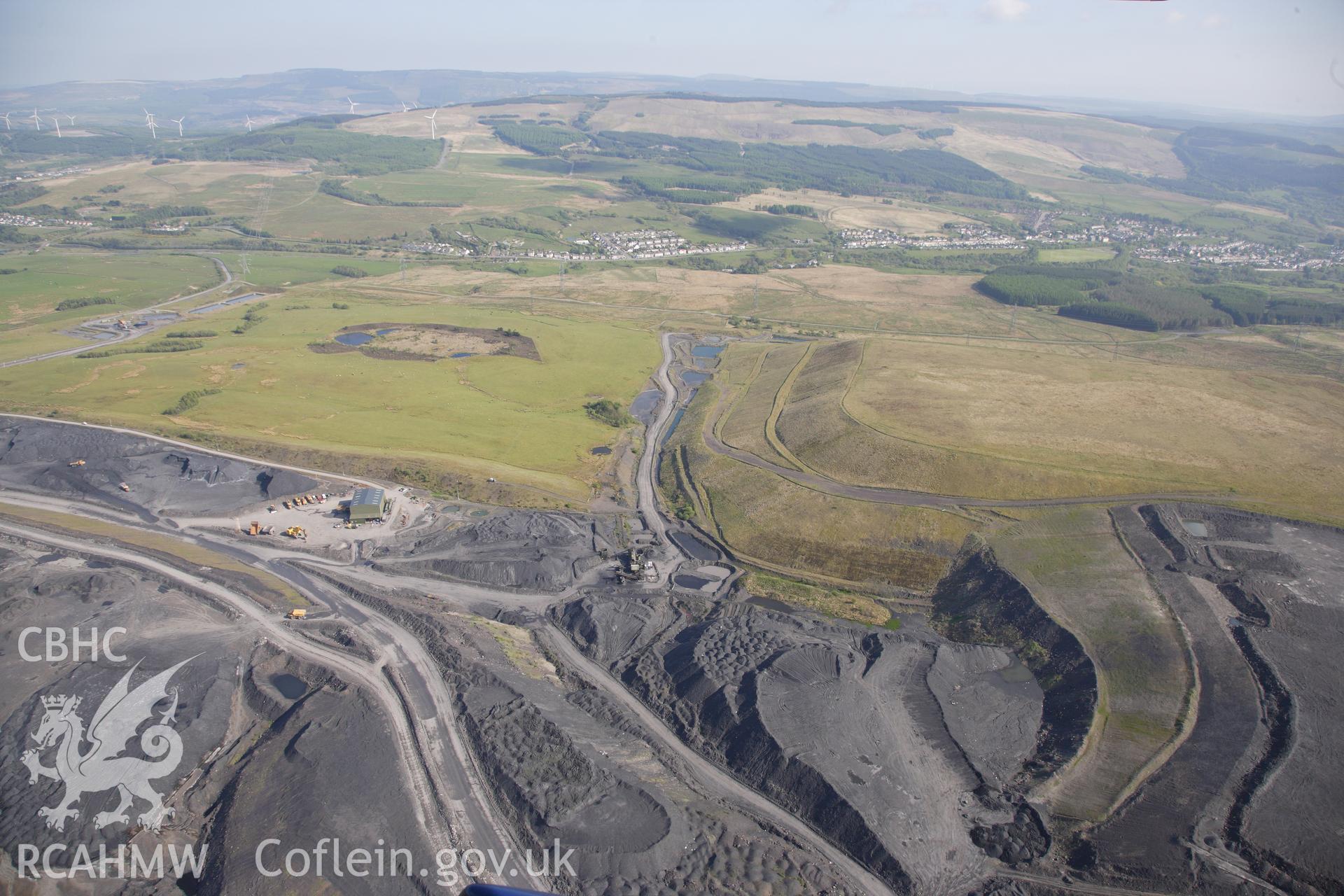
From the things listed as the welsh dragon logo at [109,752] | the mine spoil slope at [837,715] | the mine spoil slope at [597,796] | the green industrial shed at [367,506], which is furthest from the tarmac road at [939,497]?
the welsh dragon logo at [109,752]

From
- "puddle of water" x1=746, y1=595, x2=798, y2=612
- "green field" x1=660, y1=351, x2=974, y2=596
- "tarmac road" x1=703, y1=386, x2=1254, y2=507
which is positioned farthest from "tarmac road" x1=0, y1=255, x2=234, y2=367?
"puddle of water" x1=746, y1=595, x2=798, y2=612

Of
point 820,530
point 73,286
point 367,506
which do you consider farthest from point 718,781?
point 73,286

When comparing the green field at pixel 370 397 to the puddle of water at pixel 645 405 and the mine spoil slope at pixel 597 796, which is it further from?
the mine spoil slope at pixel 597 796

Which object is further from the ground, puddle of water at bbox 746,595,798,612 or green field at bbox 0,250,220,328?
green field at bbox 0,250,220,328

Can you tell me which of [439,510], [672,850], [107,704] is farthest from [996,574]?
[107,704]

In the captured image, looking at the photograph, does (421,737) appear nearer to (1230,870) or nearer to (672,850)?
(672,850)

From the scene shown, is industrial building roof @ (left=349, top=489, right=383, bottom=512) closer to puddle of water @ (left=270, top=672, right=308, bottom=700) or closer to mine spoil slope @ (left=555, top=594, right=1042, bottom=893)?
puddle of water @ (left=270, top=672, right=308, bottom=700)
